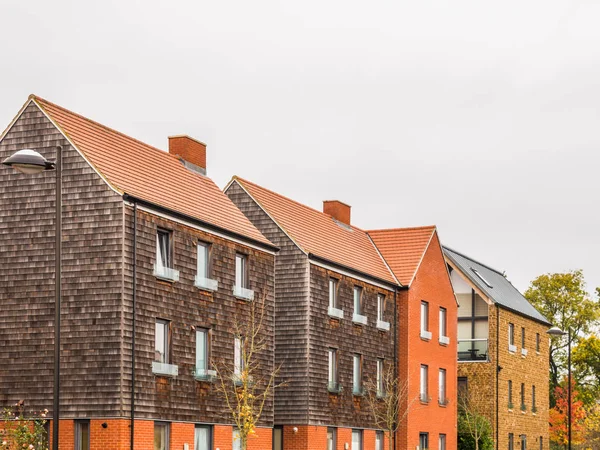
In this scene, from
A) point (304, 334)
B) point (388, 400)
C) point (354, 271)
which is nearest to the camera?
point (304, 334)

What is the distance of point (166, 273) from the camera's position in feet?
106

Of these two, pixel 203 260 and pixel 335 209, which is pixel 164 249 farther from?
pixel 335 209

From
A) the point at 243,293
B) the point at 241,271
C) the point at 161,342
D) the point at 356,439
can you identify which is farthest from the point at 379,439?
the point at 161,342

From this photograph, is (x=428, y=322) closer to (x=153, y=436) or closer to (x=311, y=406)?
(x=311, y=406)

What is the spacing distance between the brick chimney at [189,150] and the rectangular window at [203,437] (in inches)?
365

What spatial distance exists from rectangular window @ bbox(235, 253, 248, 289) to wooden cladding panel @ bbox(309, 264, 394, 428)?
461cm

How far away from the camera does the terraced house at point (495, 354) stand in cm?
5547

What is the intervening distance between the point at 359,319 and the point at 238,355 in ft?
29.8

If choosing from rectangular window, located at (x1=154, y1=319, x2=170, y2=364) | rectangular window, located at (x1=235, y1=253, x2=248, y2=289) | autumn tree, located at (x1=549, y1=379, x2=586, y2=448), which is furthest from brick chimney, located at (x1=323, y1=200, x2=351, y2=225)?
autumn tree, located at (x1=549, y1=379, x2=586, y2=448)

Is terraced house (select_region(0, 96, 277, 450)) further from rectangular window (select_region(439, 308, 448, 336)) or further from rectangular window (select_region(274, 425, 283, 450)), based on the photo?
rectangular window (select_region(439, 308, 448, 336))

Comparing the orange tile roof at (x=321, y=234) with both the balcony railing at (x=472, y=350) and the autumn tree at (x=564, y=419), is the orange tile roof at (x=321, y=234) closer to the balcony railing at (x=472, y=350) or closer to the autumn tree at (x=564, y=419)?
the balcony railing at (x=472, y=350)

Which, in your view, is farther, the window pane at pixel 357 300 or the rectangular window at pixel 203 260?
the window pane at pixel 357 300

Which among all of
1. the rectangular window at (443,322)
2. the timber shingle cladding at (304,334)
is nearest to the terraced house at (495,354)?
the rectangular window at (443,322)

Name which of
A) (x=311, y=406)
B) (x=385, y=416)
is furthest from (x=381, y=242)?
(x=311, y=406)
